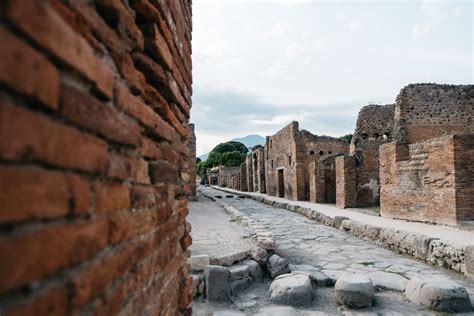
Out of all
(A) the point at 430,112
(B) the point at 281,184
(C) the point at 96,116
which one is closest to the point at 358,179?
(A) the point at 430,112

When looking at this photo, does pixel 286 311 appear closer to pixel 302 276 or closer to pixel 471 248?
pixel 302 276

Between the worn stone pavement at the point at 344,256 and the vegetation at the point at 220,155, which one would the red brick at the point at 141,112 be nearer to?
the worn stone pavement at the point at 344,256

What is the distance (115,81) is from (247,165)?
116ft

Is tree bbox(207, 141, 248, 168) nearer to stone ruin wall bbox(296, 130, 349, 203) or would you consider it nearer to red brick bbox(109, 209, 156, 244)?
stone ruin wall bbox(296, 130, 349, 203)

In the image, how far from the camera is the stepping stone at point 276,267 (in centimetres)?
518

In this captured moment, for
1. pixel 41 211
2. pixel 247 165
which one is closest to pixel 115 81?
pixel 41 211

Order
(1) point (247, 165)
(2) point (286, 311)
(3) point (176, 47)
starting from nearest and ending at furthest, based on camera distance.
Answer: (3) point (176, 47) < (2) point (286, 311) < (1) point (247, 165)

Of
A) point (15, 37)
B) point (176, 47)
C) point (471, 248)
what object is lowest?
point (471, 248)

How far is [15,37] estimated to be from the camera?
598mm

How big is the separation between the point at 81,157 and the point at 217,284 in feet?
12.2

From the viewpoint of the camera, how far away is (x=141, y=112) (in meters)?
1.32

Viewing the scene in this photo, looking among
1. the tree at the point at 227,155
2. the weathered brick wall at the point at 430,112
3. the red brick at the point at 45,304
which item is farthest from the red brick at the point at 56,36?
the tree at the point at 227,155

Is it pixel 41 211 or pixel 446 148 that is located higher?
pixel 446 148

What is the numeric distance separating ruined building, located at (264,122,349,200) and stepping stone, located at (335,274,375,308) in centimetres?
1316
